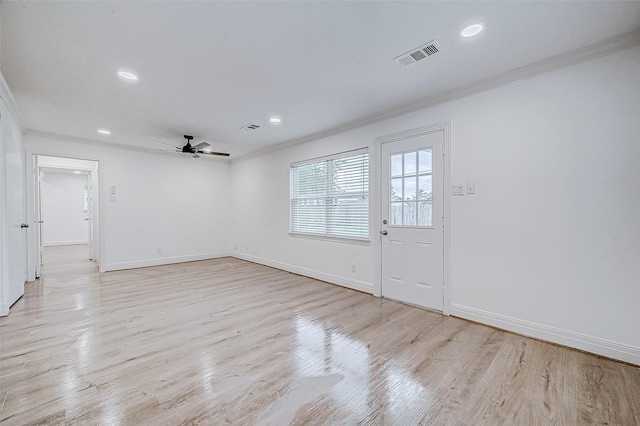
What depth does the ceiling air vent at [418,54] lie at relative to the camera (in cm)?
228

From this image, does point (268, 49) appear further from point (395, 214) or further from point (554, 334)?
point (554, 334)

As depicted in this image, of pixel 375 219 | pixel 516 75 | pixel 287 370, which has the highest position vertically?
pixel 516 75

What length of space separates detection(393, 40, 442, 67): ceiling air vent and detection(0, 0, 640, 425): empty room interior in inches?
1.1

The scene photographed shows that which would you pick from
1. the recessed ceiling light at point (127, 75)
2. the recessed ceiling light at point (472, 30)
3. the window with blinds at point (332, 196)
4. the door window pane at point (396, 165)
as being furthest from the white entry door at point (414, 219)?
the recessed ceiling light at point (127, 75)

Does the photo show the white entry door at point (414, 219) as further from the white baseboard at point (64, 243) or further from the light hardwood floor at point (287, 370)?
the white baseboard at point (64, 243)

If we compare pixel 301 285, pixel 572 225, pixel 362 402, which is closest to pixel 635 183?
pixel 572 225

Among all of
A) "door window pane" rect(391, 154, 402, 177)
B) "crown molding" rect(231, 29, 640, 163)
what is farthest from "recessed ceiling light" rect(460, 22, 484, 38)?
"door window pane" rect(391, 154, 402, 177)

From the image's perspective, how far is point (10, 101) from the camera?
10.8 ft

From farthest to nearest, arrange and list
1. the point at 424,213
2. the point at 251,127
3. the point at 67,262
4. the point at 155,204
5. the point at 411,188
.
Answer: the point at 67,262
the point at 155,204
the point at 251,127
the point at 411,188
the point at 424,213

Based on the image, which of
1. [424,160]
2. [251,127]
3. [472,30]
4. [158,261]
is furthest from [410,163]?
[158,261]

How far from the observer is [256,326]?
2.90 meters

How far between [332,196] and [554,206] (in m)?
2.95

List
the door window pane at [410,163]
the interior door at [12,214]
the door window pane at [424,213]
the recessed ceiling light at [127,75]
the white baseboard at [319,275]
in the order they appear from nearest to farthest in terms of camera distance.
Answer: the recessed ceiling light at [127,75] < the interior door at [12,214] < the door window pane at [424,213] < the door window pane at [410,163] < the white baseboard at [319,275]

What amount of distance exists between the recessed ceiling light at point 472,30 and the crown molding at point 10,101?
4.30 metres
